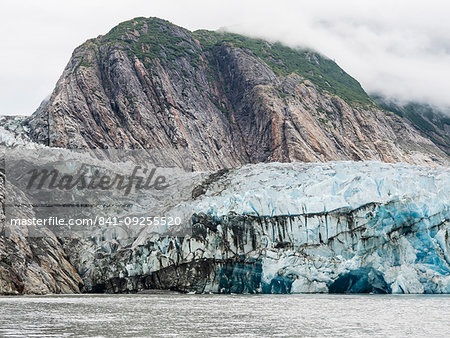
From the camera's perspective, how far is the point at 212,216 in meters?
43.6

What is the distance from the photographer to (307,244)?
42344 mm

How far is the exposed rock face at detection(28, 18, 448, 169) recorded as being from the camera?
6831cm

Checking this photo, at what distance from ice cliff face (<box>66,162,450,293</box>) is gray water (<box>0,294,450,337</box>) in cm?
591

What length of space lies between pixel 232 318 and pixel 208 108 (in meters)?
56.4

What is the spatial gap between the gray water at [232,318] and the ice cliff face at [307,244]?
Answer: 19.4 feet

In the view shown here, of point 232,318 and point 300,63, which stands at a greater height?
point 300,63

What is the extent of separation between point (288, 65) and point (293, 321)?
7159 cm

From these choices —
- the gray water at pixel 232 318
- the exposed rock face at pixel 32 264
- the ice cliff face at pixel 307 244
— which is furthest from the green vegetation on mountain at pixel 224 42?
the gray water at pixel 232 318

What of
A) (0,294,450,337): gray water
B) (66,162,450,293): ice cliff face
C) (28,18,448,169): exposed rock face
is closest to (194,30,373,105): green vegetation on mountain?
(28,18,448,169): exposed rock face

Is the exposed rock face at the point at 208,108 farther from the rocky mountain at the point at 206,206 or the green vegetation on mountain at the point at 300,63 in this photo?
the green vegetation on mountain at the point at 300,63

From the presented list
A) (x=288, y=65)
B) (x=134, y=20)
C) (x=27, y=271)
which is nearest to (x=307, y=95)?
(x=288, y=65)

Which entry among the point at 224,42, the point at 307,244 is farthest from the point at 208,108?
the point at 307,244

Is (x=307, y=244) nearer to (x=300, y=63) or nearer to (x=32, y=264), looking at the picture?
(x=32, y=264)

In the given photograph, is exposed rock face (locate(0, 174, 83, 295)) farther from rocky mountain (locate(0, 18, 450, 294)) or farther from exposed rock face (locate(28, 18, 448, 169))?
exposed rock face (locate(28, 18, 448, 169))
